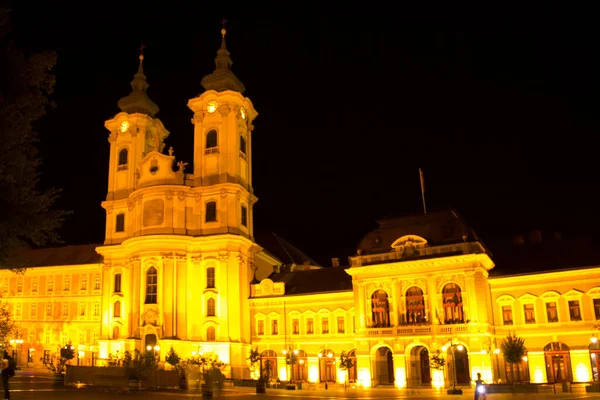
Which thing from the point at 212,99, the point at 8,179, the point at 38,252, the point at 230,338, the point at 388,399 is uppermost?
the point at 212,99

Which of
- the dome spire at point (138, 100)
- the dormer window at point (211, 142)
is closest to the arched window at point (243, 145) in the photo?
the dormer window at point (211, 142)

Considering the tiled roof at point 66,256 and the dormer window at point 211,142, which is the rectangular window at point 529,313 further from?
the tiled roof at point 66,256

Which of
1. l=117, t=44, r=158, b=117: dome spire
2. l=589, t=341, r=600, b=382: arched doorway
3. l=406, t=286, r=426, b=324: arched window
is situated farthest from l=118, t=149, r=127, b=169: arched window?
l=589, t=341, r=600, b=382: arched doorway

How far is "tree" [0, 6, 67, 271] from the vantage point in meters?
18.2

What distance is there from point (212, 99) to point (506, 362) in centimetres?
3710

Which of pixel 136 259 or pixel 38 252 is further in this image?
pixel 38 252

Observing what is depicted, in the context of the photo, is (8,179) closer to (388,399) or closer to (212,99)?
(388,399)

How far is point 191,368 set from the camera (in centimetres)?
5462

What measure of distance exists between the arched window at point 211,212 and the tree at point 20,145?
4132 centimetres

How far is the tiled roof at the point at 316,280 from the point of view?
5784 centimetres

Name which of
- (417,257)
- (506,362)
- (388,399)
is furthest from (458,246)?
(388,399)

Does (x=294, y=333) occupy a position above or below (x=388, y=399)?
above

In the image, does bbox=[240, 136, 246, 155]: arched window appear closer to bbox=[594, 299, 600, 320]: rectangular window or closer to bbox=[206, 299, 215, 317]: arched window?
bbox=[206, 299, 215, 317]: arched window

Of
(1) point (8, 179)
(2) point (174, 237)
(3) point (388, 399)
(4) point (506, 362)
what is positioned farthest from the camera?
(2) point (174, 237)
